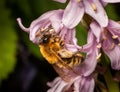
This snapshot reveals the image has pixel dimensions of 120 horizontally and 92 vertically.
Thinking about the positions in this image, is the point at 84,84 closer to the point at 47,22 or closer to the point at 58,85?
the point at 58,85

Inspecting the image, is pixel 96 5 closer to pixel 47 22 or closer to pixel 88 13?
pixel 88 13

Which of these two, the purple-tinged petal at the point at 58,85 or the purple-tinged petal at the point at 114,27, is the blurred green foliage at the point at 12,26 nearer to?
the purple-tinged petal at the point at 58,85

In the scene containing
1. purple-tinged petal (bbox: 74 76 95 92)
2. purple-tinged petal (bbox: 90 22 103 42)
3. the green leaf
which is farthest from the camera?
the green leaf

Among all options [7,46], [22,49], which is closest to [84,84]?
[7,46]

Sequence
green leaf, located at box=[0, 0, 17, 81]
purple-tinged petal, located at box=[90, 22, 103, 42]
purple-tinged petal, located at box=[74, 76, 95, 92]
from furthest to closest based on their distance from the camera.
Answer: green leaf, located at box=[0, 0, 17, 81] → purple-tinged petal, located at box=[74, 76, 95, 92] → purple-tinged petal, located at box=[90, 22, 103, 42]

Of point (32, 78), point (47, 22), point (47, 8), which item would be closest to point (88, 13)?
point (47, 22)

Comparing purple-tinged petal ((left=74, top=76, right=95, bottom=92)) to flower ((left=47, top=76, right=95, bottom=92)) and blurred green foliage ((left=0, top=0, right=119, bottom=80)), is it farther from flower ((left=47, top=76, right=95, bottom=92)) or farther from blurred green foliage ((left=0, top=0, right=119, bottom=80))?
blurred green foliage ((left=0, top=0, right=119, bottom=80))

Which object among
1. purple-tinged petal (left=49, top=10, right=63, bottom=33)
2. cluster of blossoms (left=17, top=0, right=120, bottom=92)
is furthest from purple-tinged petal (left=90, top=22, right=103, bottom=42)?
purple-tinged petal (left=49, top=10, right=63, bottom=33)
